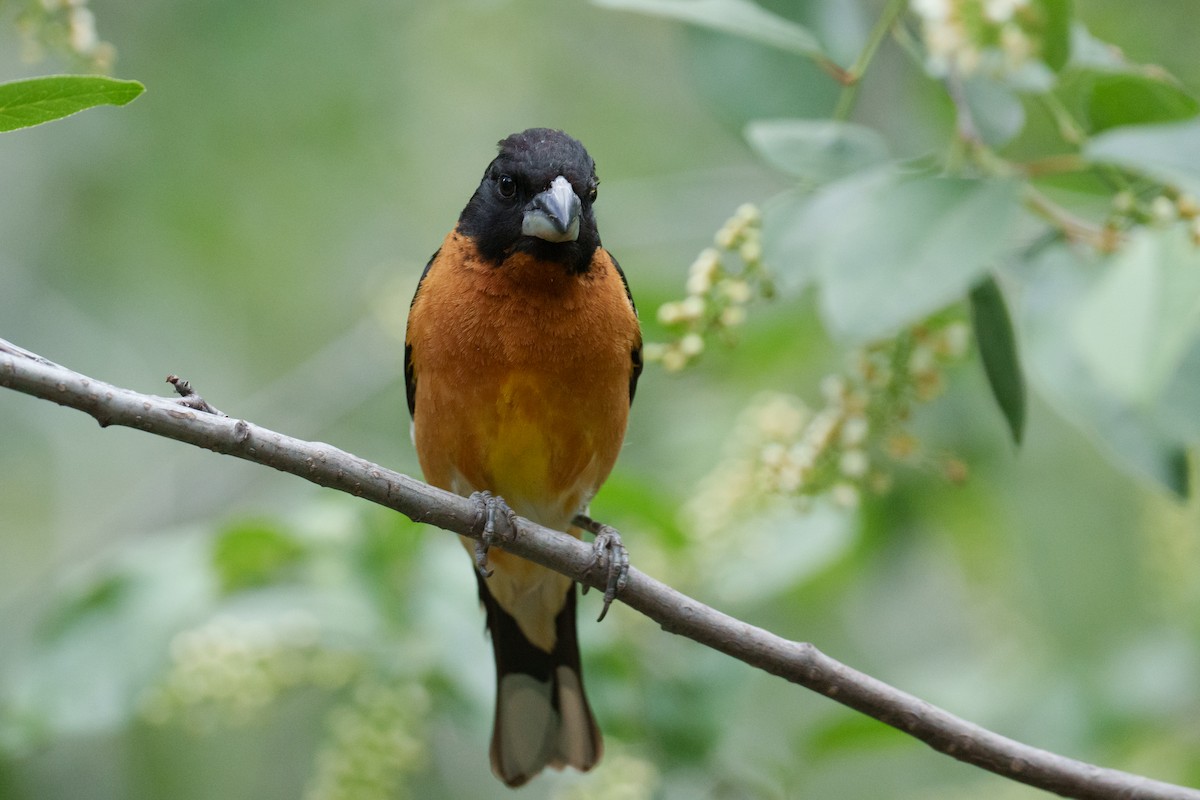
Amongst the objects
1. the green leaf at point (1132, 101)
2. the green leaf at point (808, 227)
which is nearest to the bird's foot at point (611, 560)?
the green leaf at point (808, 227)

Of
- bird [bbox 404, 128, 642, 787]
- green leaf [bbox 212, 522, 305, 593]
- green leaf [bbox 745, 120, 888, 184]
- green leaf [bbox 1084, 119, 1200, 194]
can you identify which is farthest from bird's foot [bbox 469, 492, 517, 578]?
green leaf [bbox 1084, 119, 1200, 194]

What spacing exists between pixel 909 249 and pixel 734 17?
873 mm

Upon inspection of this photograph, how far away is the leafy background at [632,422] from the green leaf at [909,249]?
0.01m

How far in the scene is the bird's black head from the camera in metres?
4.10

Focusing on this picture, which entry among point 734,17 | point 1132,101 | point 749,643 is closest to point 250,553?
point 749,643

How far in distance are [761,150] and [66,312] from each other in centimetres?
563

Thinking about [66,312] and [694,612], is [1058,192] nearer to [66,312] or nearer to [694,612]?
[694,612]

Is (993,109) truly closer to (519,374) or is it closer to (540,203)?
(540,203)

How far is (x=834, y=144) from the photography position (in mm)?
3656

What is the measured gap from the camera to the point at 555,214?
4.07 m

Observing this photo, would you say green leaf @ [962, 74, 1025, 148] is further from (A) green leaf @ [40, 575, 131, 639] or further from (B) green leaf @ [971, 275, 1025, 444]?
(A) green leaf @ [40, 575, 131, 639]

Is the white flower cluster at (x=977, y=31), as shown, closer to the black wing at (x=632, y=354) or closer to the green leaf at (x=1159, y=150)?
the green leaf at (x=1159, y=150)

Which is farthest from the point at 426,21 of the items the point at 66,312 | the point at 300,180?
the point at 66,312

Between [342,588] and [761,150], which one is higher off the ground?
[761,150]
